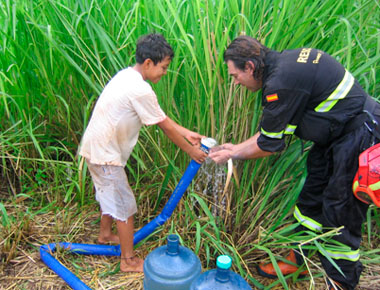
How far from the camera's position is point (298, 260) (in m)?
1.85

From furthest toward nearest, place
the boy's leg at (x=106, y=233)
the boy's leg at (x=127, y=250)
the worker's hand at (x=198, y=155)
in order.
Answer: the boy's leg at (x=106, y=233) → the boy's leg at (x=127, y=250) → the worker's hand at (x=198, y=155)

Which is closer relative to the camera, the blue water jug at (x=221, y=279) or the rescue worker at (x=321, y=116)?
the blue water jug at (x=221, y=279)

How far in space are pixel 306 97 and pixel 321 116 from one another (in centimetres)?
13

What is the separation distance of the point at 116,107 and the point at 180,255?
767 millimetres

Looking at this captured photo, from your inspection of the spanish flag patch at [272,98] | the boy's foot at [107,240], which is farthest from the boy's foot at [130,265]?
the spanish flag patch at [272,98]

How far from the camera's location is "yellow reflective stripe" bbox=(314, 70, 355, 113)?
59.7 inches

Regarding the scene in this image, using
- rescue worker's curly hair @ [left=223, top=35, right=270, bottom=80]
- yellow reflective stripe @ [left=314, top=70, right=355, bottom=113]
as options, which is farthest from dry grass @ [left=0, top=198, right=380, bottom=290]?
rescue worker's curly hair @ [left=223, top=35, right=270, bottom=80]

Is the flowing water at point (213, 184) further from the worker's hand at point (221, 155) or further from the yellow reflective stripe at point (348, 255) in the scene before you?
the yellow reflective stripe at point (348, 255)

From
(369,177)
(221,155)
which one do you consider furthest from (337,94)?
(221,155)

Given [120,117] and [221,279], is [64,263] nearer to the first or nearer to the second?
[120,117]

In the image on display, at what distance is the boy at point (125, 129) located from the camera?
164cm

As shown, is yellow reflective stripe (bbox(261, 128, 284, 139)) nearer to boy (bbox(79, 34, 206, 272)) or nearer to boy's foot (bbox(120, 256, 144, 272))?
boy (bbox(79, 34, 206, 272))

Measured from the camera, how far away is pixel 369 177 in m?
1.42

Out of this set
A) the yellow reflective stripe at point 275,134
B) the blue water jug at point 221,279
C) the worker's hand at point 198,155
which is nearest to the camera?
the blue water jug at point 221,279
